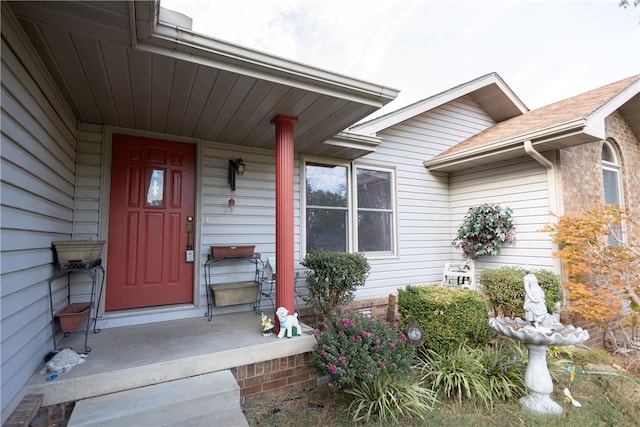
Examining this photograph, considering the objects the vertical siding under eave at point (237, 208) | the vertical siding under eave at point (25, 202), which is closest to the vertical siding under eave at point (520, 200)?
the vertical siding under eave at point (237, 208)

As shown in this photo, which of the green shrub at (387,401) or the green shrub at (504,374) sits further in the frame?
the green shrub at (504,374)

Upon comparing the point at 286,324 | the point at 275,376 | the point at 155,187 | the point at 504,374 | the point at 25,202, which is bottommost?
the point at 504,374

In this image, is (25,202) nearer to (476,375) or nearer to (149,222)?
(149,222)

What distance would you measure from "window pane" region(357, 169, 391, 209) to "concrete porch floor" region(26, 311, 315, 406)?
2.74 m

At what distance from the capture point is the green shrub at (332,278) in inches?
139

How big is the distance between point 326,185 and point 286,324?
2.57 meters

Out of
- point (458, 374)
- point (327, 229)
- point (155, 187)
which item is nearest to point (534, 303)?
point (458, 374)

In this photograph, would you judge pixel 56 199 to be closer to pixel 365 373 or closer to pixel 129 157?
pixel 129 157

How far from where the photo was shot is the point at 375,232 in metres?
5.32

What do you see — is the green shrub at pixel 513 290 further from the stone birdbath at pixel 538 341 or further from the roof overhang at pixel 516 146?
the roof overhang at pixel 516 146

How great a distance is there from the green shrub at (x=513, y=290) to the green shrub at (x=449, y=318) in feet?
2.78

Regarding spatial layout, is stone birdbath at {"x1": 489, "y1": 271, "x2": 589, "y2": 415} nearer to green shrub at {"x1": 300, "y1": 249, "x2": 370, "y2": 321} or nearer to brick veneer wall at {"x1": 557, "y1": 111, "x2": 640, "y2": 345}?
green shrub at {"x1": 300, "y1": 249, "x2": 370, "y2": 321}

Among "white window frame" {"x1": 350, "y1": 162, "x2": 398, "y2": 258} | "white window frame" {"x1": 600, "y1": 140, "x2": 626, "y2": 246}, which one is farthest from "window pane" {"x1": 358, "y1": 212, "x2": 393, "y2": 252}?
"white window frame" {"x1": 600, "y1": 140, "x2": 626, "y2": 246}

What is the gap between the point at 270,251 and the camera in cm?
426
